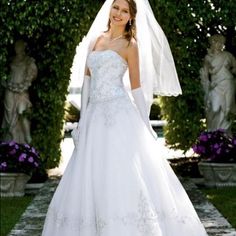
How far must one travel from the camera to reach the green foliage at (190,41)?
8.28m

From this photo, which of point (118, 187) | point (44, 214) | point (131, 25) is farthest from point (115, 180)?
point (44, 214)

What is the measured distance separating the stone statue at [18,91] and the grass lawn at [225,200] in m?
2.58

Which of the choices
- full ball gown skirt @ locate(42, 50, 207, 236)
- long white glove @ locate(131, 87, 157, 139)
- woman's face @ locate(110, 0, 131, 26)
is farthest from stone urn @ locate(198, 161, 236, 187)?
woman's face @ locate(110, 0, 131, 26)

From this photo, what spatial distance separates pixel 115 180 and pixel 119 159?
0.14 metres

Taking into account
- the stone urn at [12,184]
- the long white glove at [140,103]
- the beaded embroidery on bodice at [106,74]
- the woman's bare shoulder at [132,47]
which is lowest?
the stone urn at [12,184]

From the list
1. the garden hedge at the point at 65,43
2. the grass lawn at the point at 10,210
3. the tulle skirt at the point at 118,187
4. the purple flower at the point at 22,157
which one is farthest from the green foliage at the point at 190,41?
the tulle skirt at the point at 118,187

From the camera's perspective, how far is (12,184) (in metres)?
7.69

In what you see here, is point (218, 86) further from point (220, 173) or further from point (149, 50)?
point (149, 50)

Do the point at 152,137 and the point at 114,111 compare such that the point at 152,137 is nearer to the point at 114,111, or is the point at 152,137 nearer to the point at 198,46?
the point at 114,111

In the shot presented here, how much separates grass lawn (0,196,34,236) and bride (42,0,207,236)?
1.81 meters

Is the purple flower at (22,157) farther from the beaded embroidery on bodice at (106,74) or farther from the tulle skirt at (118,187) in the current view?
the beaded embroidery on bodice at (106,74)

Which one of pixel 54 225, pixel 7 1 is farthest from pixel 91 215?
pixel 7 1

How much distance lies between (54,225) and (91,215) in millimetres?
328

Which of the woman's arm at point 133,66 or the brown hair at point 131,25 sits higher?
the brown hair at point 131,25
